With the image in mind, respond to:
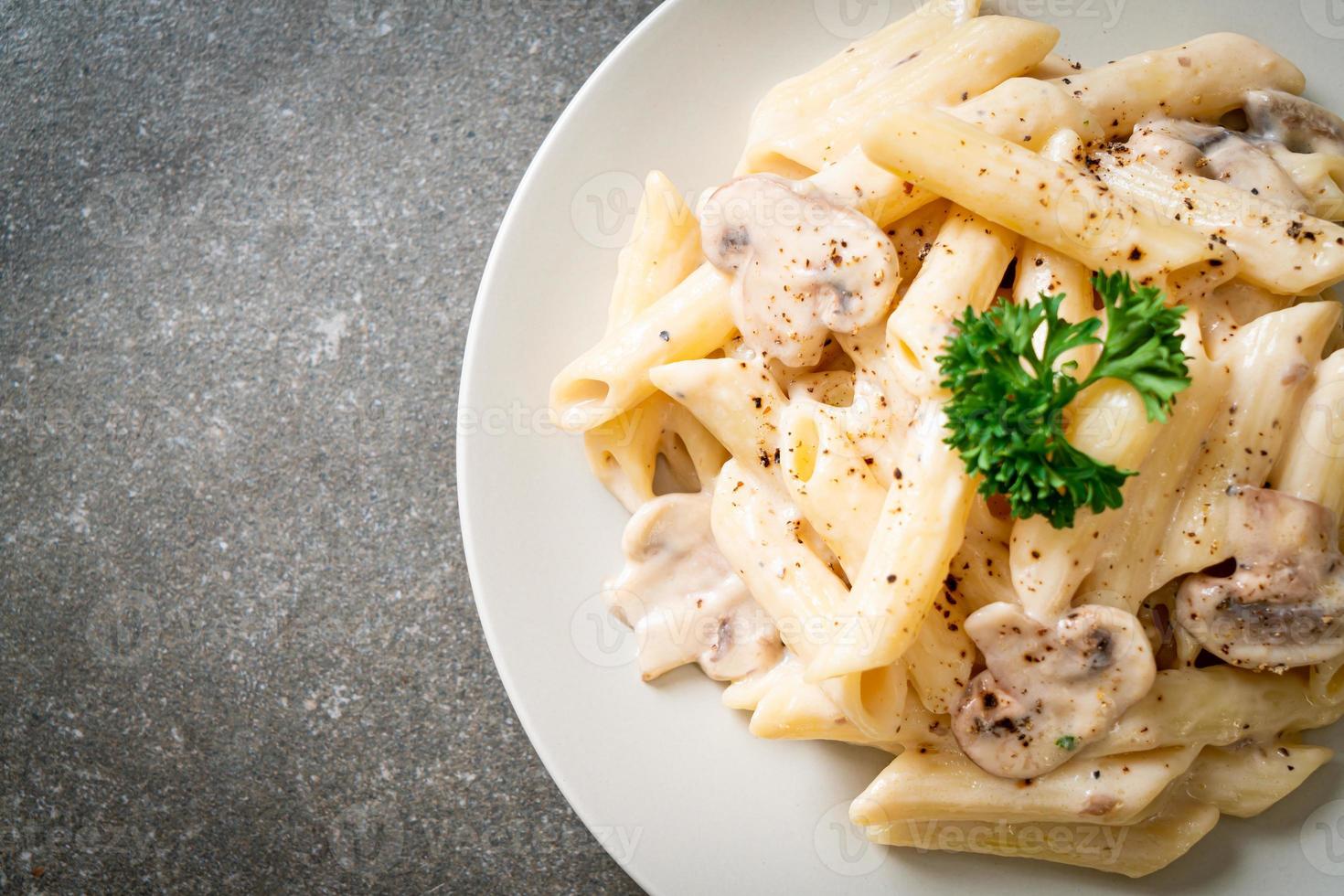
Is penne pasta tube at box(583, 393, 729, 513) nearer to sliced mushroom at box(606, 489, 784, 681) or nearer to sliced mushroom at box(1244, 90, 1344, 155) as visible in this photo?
sliced mushroom at box(606, 489, 784, 681)

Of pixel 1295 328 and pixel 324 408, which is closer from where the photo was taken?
pixel 1295 328

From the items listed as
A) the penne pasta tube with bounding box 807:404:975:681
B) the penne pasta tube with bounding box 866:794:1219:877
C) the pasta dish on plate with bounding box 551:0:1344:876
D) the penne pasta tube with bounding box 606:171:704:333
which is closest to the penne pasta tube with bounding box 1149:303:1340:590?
the pasta dish on plate with bounding box 551:0:1344:876

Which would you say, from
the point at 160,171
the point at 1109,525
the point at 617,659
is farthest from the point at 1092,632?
the point at 160,171

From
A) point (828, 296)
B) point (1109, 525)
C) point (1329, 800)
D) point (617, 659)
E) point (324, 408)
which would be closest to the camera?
point (1109, 525)

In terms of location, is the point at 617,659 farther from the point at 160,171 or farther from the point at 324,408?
the point at 160,171

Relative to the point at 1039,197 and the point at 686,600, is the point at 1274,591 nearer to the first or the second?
the point at 1039,197

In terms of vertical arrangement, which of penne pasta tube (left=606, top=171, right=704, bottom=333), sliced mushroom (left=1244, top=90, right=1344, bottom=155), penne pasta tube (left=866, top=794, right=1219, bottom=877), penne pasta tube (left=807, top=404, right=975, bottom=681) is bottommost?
penne pasta tube (left=866, top=794, right=1219, bottom=877)
